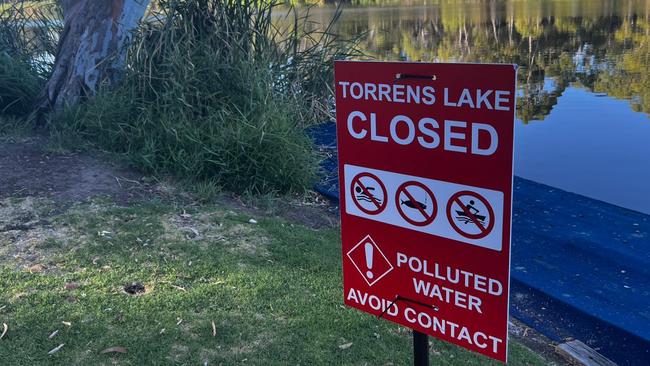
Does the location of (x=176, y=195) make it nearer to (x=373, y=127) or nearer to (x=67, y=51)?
(x=67, y=51)

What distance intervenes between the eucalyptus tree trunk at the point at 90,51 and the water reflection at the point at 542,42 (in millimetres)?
3057

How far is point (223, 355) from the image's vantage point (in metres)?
3.47

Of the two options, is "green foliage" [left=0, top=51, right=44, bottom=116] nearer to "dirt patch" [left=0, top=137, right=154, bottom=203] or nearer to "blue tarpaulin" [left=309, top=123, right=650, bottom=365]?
"dirt patch" [left=0, top=137, right=154, bottom=203]

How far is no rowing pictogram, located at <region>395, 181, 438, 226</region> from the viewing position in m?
2.27

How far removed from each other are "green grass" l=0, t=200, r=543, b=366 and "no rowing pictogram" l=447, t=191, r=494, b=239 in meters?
1.50

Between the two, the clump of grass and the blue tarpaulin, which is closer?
the blue tarpaulin

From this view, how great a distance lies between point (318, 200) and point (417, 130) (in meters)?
4.19

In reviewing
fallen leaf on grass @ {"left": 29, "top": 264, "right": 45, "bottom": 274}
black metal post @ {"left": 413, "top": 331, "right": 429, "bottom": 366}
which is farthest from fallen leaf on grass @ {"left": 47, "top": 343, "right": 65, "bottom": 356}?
black metal post @ {"left": 413, "top": 331, "right": 429, "bottom": 366}

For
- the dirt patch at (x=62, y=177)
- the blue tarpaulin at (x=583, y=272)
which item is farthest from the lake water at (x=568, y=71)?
the dirt patch at (x=62, y=177)

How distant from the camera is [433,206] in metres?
2.26

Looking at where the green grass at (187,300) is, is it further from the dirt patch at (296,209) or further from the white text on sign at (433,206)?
the white text on sign at (433,206)

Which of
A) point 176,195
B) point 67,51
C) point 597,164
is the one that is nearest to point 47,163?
point 176,195

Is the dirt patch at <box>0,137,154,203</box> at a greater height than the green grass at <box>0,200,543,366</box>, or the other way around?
the dirt patch at <box>0,137,154,203</box>

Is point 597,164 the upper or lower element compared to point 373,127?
lower
